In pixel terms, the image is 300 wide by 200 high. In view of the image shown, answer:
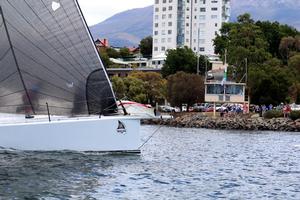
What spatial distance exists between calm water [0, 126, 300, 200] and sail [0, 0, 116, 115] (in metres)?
1.99

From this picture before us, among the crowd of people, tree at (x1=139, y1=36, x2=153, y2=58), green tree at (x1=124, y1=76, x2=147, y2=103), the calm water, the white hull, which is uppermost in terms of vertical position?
tree at (x1=139, y1=36, x2=153, y2=58)

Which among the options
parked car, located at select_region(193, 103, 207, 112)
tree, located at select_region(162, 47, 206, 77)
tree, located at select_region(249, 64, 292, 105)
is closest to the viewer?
tree, located at select_region(249, 64, 292, 105)

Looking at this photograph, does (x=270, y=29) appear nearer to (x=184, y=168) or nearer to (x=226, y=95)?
(x=226, y=95)

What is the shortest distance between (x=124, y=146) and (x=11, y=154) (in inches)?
171

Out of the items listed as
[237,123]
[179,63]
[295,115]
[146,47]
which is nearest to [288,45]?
[179,63]

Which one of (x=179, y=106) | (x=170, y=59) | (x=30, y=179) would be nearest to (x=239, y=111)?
(x=179, y=106)

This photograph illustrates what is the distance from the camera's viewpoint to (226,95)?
8144 centimetres

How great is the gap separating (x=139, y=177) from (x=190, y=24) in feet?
461

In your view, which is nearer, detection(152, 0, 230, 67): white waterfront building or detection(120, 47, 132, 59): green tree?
detection(152, 0, 230, 67): white waterfront building

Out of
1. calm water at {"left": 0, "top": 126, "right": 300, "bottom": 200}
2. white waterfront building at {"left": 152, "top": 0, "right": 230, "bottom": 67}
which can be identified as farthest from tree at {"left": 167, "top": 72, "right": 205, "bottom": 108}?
white waterfront building at {"left": 152, "top": 0, "right": 230, "bottom": 67}

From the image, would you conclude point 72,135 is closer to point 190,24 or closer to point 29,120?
point 29,120

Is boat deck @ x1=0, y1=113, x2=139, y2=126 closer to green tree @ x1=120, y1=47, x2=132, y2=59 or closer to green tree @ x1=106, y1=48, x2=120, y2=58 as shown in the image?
green tree @ x1=106, y1=48, x2=120, y2=58

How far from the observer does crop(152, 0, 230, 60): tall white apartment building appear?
157625 mm

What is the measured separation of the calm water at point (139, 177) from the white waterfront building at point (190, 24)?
131 meters
